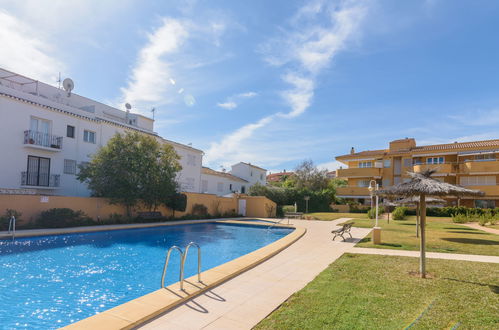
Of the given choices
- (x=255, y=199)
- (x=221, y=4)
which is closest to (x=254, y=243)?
(x=221, y=4)

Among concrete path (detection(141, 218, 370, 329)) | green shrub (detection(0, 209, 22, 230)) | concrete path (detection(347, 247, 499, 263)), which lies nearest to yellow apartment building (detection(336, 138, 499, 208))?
concrete path (detection(347, 247, 499, 263))

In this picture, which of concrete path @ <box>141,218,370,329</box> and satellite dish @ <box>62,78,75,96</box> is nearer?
concrete path @ <box>141,218,370,329</box>

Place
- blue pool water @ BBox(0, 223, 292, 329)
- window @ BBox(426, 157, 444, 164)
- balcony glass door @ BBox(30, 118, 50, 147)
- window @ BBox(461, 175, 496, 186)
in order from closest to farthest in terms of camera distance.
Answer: blue pool water @ BBox(0, 223, 292, 329) < balcony glass door @ BBox(30, 118, 50, 147) < window @ BBox(461, 175, 496, 186) < window @ BBox(426, 157, 444, 164)

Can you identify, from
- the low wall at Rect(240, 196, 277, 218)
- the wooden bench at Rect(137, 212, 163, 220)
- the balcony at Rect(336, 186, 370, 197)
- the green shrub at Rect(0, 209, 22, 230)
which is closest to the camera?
the green shrub at Rect(0, 209, 22, 230)

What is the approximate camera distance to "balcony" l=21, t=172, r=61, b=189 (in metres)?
21.3

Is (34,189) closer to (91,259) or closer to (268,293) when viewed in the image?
(91,259)

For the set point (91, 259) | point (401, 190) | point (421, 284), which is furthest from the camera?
point (91, 259)

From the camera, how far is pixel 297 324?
4539mm

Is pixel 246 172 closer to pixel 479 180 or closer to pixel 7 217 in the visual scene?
pixel 479 180

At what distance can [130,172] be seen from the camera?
20922mm

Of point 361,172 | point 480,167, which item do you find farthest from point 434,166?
point 361,172

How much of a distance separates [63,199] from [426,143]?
1705 inches

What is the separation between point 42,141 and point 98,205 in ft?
22.7

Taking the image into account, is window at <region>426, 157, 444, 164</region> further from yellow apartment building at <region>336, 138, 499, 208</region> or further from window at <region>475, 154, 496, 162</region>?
window at <region>475, 154, 496, 162</region>
